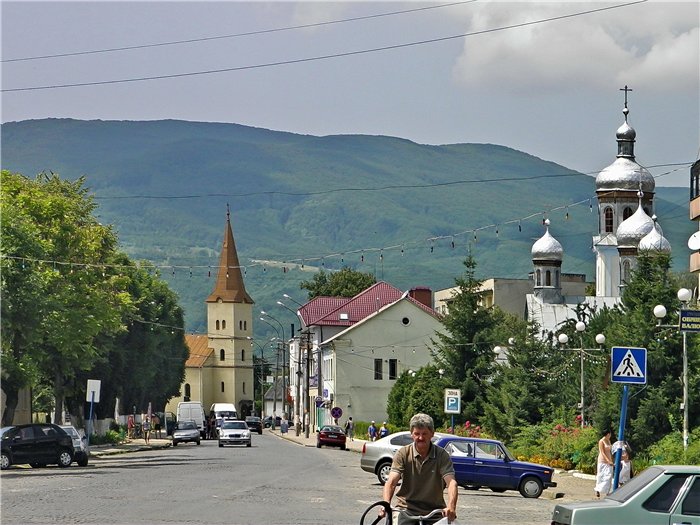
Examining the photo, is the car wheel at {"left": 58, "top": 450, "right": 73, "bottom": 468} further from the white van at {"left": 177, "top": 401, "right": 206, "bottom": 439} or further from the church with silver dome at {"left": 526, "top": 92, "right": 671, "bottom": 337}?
the church with silver dome at {"left": 526, "top": 92, "right": 671, "bottom": 337}

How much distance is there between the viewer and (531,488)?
105 ft

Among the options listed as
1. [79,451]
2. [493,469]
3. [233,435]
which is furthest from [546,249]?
[493,469]

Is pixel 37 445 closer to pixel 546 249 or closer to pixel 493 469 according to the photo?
pixel 493 469

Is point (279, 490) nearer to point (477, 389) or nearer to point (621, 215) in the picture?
point (477, 389)

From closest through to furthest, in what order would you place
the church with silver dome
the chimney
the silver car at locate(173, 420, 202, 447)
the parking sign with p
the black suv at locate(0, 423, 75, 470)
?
1. the black suv at locate(0, 423, 75, 470)
2. the parking sign with p
3. the silver car at locate(173, 420, 202, 447)
4. the chimney
5. the church with silver dome

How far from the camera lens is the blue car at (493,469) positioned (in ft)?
105

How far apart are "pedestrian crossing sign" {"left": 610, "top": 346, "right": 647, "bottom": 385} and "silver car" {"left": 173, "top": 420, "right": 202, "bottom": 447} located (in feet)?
175

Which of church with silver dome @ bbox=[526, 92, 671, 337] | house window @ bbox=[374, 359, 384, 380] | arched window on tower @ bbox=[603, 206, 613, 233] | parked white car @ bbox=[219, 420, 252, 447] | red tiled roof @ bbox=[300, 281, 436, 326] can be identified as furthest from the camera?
arched window on tower @ bbox=[603, 206, 613, 233]

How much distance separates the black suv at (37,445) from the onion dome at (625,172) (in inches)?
3084

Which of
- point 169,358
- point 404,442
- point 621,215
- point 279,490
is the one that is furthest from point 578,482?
point 621,215

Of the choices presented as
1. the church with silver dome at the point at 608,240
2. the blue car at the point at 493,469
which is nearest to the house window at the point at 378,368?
the church with silver dome at the point at 608,240

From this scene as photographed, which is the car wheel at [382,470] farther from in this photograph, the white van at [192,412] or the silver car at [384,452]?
the white van at [192,412]

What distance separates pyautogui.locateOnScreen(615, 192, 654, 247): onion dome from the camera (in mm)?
103312

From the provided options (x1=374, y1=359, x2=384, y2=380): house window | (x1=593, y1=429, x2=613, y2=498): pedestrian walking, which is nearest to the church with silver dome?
(x1=374, y1=359, x2=384, y2=380): house window
